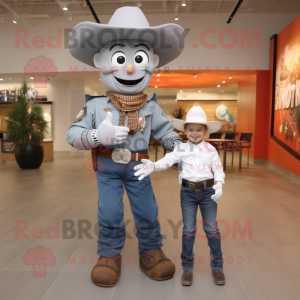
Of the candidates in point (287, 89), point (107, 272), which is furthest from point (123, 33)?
point (287, 89)

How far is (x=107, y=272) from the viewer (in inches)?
78.4

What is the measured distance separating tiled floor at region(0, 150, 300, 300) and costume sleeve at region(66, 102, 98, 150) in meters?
0.90

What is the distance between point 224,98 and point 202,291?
1278 cm

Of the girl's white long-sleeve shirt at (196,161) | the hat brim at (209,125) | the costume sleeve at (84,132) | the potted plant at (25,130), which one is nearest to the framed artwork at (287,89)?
the hat brim at (209,125)

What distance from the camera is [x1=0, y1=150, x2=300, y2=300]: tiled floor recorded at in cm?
194

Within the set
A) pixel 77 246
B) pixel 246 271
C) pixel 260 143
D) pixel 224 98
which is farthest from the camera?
pixel 224 98

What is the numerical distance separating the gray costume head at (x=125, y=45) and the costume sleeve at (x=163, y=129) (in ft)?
0.72

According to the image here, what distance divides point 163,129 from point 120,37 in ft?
2.27

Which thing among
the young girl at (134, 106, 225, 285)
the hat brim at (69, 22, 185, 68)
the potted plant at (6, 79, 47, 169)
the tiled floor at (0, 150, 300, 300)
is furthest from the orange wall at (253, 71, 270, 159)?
the young girl at (134, 106, 225, 285)

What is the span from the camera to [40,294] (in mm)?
1891

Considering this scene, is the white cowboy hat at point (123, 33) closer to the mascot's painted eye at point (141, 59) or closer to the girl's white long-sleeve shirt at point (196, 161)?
the mascot's painted eye at point (141, 59)

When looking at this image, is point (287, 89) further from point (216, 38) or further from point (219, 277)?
point (219, 277)

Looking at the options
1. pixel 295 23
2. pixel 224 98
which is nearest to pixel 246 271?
pixel 295 23

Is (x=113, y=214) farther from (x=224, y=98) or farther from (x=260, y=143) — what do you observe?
(x=224, y=98)
